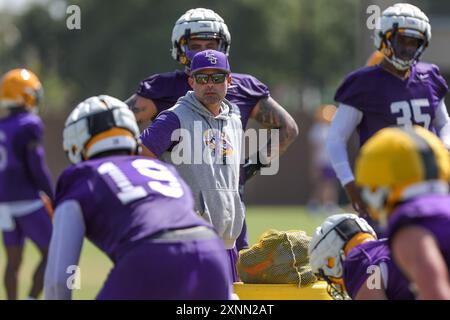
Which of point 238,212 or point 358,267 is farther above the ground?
point 238,212

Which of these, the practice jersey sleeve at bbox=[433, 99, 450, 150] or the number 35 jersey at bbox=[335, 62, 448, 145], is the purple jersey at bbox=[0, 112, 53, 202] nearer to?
the number 35 jersey at bbox=[335, 62, 448, 145]

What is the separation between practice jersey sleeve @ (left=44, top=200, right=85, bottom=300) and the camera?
449 centimetres

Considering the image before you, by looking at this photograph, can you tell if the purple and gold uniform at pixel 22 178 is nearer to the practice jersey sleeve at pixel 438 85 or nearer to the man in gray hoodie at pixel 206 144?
the man in gray hoodie at pixel 206 144

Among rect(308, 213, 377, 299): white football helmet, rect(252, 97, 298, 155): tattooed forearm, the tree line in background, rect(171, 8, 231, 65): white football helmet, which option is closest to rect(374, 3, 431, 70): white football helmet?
rect(252, 97, 298, 155): tattooed forearm

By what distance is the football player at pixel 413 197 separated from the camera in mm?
3752

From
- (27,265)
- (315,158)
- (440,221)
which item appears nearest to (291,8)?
(315,158)

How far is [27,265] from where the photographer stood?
13.6 meters

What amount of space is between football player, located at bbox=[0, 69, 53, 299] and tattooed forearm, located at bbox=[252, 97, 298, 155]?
127 inches

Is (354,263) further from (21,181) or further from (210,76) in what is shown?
(21,181)

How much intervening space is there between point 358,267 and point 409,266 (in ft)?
4.01

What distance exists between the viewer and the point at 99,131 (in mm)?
4730

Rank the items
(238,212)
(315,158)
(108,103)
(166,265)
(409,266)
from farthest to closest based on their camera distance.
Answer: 1. (315,158)
2. (238,212)
3. (108,103)
4. (166,265)
5. (409,266)
